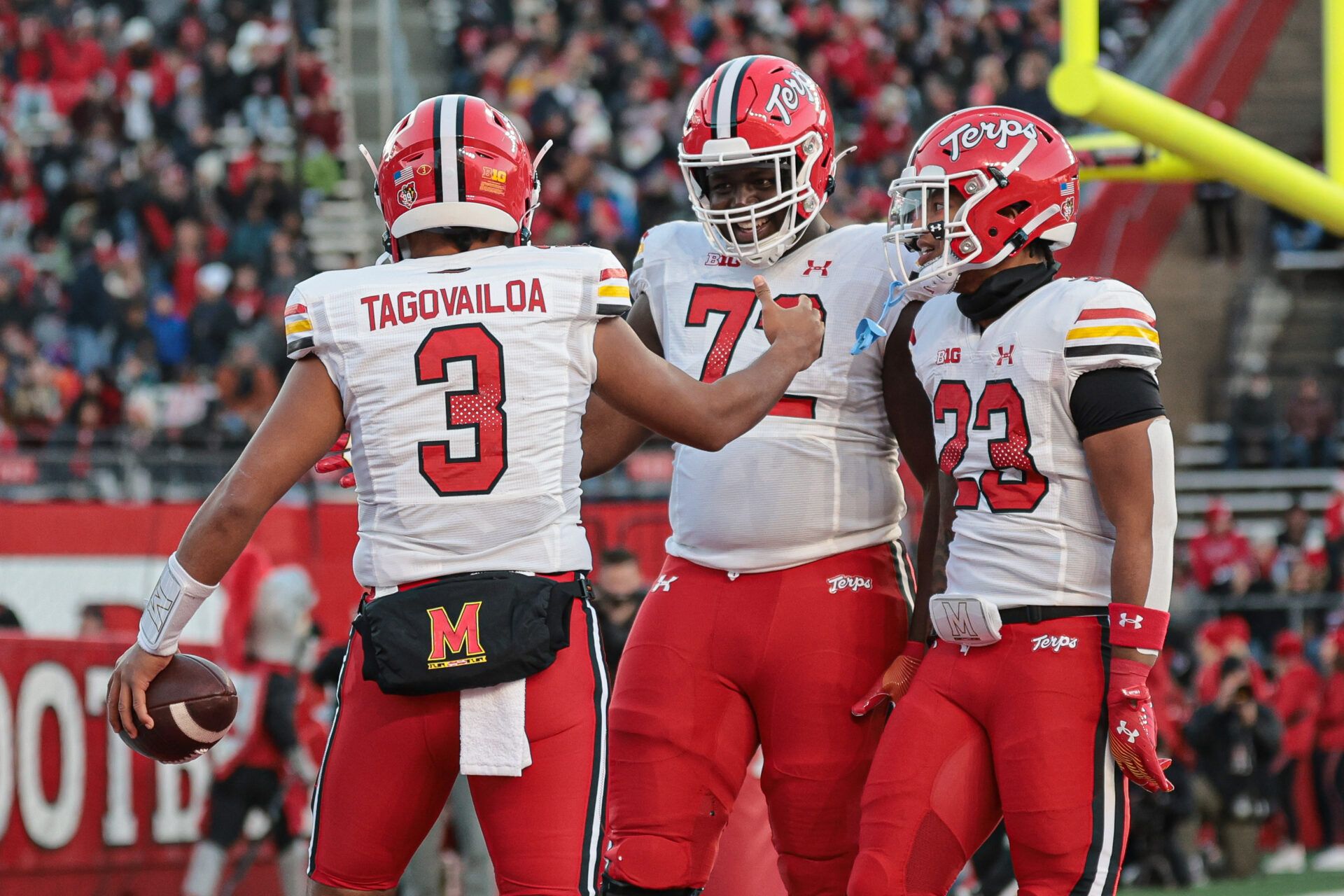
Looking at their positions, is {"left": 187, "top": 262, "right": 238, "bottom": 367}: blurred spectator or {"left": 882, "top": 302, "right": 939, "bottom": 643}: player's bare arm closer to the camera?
{"left": 882, "top": 302, "right": 939, "bottom": 643}: player's bare arm

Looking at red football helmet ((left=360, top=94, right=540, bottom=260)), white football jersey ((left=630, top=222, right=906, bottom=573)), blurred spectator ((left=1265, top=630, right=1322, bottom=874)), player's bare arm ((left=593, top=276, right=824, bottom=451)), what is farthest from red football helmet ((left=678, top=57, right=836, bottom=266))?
blurred spectator ((left=1265, top=630, right=1322, bottom=874))

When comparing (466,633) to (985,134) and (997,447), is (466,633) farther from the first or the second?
(985,134)

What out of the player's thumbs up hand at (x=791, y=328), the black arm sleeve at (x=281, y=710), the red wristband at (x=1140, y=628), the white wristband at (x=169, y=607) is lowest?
the black arm sleeve at (x=281, y=710)

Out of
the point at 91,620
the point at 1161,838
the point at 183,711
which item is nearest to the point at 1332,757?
the point at 1161,838

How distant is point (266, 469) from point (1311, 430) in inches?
510

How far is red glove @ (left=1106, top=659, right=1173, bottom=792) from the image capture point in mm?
3666

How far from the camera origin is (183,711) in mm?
3607

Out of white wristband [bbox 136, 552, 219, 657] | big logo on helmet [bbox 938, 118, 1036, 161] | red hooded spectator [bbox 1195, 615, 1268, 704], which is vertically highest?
big logo on helmet [bbox 938, 118, 1036, 161]

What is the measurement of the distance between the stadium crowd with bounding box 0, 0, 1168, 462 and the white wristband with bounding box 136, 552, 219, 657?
749 cm

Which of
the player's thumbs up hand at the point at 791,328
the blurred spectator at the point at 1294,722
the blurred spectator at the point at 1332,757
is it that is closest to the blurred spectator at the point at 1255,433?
the blurred spectator at the point at 1294,722

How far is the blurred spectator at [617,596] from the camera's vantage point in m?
7.20

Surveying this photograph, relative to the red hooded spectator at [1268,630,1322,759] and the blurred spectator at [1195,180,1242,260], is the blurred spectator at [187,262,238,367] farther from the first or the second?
the blurred spectator at [1195,180,1242,260]

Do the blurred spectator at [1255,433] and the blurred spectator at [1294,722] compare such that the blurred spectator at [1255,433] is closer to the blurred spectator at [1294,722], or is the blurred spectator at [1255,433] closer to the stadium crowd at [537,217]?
the stadium crowd at [537,217]

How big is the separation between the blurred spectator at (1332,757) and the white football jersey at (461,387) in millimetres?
8363
